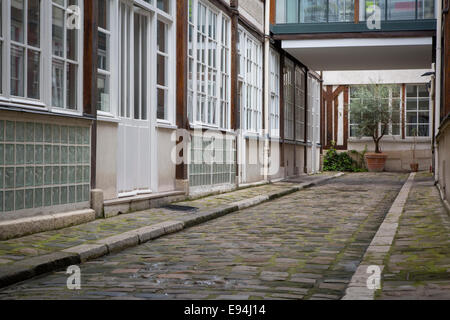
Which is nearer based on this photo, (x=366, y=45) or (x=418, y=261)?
(x=418, y=261)

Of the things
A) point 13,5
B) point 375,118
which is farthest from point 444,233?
Answer: point 375,118

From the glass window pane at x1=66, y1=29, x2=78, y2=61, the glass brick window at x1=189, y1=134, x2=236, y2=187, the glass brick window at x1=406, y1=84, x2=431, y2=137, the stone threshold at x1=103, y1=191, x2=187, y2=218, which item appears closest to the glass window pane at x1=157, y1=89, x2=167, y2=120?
the glass brick window at x1=189, y1=134, x2=236, y2=187

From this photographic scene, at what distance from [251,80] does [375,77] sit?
14164 millimetres

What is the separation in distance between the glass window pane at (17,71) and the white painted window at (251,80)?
30.8ft

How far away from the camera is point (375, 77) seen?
29797 mm

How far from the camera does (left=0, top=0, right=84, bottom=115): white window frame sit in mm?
6668

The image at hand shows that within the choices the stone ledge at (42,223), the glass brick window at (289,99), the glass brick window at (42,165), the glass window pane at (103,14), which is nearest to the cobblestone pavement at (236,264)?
the stone ledge at (42,223)

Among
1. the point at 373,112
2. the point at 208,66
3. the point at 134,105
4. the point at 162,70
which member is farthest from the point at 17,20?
the point at 373,112

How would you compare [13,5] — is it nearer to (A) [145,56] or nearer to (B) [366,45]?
(A) [145,56]

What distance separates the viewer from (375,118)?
28.3 metres

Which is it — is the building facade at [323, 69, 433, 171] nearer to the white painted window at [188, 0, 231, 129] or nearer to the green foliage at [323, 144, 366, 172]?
the green foliage at [323, 144, 366, 172]
